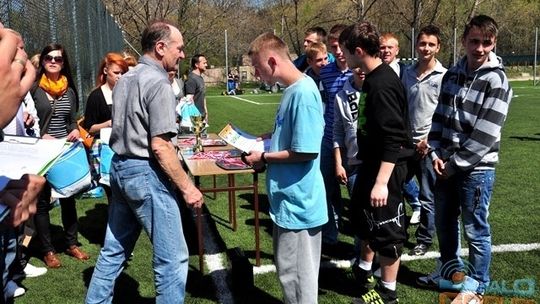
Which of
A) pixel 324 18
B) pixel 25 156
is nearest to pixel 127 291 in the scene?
pixel 25 156

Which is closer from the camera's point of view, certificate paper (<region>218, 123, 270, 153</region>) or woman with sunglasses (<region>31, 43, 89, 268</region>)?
certificate paper (<region>218, 123, 270, 153</region>)

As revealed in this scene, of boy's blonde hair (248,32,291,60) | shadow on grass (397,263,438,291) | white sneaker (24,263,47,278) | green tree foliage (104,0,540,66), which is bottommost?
white sneaker (24,263,47,278)

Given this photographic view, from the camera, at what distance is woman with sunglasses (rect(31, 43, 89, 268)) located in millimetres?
4762

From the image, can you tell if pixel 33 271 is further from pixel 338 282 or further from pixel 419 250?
pixel 419 250

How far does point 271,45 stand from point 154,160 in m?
0.99

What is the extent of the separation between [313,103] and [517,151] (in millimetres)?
8176

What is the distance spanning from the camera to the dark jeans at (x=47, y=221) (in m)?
4.70

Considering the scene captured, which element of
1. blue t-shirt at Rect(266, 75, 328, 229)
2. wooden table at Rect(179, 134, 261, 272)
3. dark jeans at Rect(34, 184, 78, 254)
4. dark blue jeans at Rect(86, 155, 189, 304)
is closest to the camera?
blue t-shirt at Rect(266, 75, 328, 229)

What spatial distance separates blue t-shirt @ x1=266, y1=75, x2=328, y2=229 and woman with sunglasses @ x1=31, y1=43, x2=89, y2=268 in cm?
258

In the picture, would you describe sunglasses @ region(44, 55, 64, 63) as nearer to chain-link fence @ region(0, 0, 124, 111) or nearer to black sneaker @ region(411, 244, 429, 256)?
chain-link fence @ region(0, 0, 124, 111)

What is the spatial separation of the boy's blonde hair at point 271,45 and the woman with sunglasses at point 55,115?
256 centimetres

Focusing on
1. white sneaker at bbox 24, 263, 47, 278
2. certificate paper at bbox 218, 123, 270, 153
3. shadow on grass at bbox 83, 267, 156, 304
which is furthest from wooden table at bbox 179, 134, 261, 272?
white sneaker at bbox 24, 263, 47, 278

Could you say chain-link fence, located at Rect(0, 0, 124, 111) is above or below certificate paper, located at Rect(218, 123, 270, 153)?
above

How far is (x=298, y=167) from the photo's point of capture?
3.05 m
